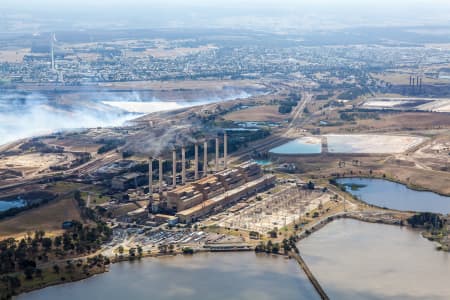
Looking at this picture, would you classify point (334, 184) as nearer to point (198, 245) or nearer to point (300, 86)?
point (198, 245)

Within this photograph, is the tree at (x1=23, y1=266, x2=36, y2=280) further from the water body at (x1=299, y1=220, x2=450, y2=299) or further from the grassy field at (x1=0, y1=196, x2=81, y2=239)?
the water body at (x1=299, y1=220, x2=450, y2=299)

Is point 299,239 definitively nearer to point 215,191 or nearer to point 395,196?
point 215,191

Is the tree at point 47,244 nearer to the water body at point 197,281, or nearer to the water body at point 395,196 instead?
the water body at point 197,281

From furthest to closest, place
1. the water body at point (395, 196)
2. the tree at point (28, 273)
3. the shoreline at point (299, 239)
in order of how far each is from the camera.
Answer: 1. the water body at point (395, 196)
2. the tree at point (28, 273)
3. the shoreline at point (299, 239)

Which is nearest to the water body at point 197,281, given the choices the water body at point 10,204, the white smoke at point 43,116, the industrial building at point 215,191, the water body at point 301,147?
the industrial building at point 215,191

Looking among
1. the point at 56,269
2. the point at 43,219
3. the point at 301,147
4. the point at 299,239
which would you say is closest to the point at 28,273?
the point at 56,269

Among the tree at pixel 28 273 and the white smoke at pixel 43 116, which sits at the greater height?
the white smoke at pixel 43 116
